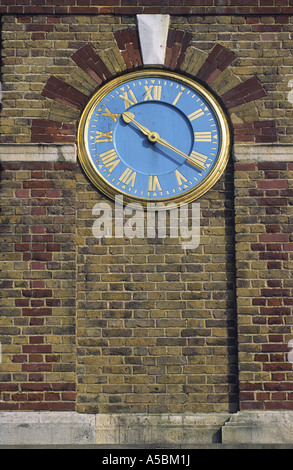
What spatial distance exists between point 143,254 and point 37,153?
1.61 meters

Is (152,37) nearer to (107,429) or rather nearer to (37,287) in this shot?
(37,287)

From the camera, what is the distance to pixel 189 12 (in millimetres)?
11398

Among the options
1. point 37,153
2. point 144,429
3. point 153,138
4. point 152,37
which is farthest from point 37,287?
point 152,37

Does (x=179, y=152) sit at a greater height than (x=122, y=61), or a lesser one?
lesser

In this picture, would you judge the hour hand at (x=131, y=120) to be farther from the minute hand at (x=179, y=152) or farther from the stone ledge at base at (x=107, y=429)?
the stone ledge at base at (x=107, y=429)

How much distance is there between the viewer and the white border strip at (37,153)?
11.0m

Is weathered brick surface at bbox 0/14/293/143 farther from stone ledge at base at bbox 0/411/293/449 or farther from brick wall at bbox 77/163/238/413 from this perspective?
stone ledge at base at bbox 0/411/293/449

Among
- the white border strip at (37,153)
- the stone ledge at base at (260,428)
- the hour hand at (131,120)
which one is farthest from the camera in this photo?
the hour hand at (131,120)

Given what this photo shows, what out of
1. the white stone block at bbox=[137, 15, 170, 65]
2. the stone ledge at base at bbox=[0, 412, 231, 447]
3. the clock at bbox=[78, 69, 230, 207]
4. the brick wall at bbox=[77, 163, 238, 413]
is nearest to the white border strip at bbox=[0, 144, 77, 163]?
the clock at bbox=[78, 69, 230, 207]

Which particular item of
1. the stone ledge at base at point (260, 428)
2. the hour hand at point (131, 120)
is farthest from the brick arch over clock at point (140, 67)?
the stone ledge at base at point (260, 428)

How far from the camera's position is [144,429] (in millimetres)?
10508

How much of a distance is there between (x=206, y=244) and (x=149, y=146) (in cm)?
126

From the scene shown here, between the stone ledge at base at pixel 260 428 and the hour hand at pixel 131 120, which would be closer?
the stone ledge at base at pixel 260 428

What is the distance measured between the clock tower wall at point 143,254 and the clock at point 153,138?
106mm
